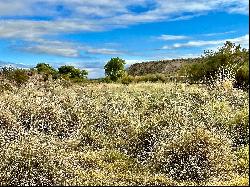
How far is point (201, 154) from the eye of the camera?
32.0 ft

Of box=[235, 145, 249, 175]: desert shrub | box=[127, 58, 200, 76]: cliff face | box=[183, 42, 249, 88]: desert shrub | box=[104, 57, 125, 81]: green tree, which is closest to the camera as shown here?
box=[235, 145, 249, 175]: desert shrub

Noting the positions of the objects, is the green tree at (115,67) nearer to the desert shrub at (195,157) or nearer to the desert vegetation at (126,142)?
the desert vegetation at (126,142)

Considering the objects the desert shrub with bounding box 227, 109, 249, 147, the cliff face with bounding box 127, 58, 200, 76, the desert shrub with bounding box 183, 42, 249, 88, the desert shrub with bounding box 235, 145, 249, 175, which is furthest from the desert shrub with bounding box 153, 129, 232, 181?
the cliff face with bounding box 127, 58, 200, 76

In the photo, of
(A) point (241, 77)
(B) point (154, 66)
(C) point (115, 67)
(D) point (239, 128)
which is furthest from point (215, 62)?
(B) point (154, 66)

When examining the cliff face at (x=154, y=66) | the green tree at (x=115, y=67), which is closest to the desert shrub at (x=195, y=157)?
the green tree at (x=115, y=67)

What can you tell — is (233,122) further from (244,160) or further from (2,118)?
(2,118)

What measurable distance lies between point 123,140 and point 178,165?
2085mm

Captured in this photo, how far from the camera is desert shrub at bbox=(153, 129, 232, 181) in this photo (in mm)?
9367

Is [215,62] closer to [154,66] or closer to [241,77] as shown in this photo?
[241,77]

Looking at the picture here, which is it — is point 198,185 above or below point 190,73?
below

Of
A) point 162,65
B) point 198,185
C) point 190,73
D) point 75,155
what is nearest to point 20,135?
point 75,155

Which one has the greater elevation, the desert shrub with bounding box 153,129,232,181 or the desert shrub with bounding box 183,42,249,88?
the desert shrub with bounding box 183,42,249,88

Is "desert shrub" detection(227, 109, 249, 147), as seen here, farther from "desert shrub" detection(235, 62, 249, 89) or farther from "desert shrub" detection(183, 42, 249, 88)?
"desert shrub" detection(183, 42, 249, 88)

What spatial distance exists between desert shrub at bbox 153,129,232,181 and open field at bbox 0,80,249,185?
2 centimetres
